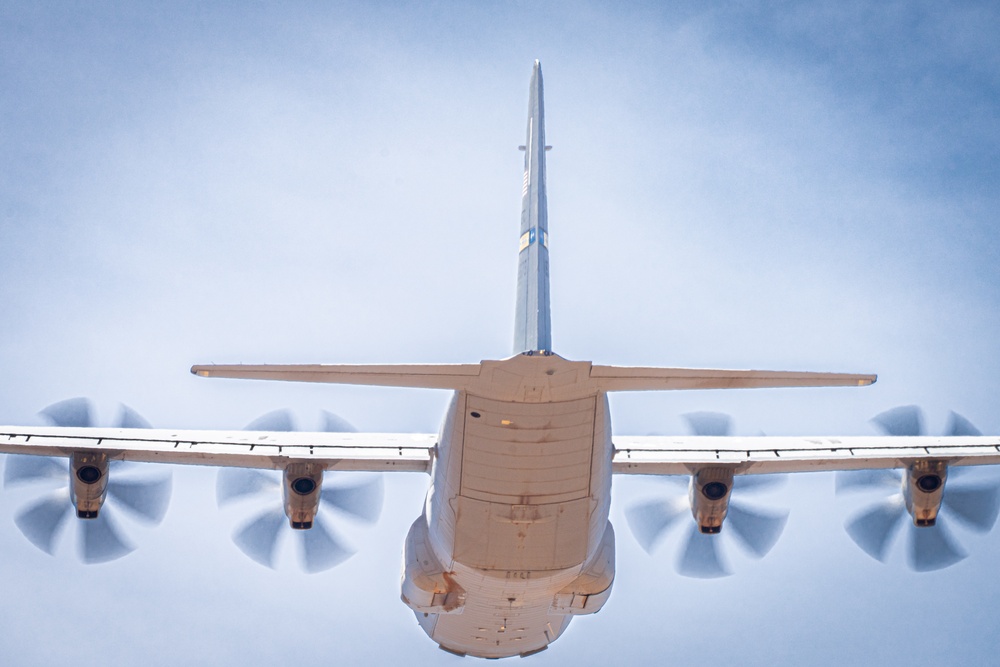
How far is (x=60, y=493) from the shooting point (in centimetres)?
2098

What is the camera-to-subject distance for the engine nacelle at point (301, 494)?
20203mm

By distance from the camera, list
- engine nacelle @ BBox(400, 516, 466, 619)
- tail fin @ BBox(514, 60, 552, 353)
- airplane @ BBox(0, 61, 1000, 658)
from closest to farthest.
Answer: tail fin @ BBox(514, 60, 552, 353) < airplane @ BBox(0, 61, 1000, 658) < engine nacelle @ BBox(400, 516, 466, 619)

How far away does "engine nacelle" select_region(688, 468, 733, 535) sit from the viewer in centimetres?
2019

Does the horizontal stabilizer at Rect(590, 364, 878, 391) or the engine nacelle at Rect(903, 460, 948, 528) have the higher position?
the horizontal stabilizer at Rect(590, 364, 878, 391)

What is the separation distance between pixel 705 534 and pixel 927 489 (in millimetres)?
5155

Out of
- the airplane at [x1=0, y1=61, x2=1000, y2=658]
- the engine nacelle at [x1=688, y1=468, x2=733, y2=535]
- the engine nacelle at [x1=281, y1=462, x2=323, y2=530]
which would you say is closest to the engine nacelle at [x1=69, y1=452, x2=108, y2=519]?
the airplane at [x1=0, y1=61, x2=1000, y2=658]

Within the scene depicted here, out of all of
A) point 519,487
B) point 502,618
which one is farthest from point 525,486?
point 502,618

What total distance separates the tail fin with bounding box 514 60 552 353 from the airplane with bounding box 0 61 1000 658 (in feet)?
0.14

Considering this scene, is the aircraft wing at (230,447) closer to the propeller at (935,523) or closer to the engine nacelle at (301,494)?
the engine nacelle at (301,494)

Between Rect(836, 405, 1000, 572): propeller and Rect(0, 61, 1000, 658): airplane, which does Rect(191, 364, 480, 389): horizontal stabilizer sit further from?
Rect(836, 405, 1000, 572): propeller

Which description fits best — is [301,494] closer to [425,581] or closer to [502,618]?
[425,581]

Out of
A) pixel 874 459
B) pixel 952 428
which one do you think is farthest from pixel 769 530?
pixel 952 428

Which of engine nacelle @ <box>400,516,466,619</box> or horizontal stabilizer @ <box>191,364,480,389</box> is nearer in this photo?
horizontal stabilizer @ <box>191,364,480,389</box>

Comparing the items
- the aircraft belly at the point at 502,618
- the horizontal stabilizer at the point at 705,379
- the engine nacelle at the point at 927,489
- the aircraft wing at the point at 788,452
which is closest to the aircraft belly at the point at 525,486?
the aircraft belly at the point at 502,618
